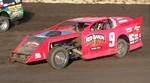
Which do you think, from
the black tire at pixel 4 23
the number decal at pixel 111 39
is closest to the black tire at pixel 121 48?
the number decal at pixel 111 39

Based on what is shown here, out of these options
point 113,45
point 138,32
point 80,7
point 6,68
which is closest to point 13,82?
point 6,68

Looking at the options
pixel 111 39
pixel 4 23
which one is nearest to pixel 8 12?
pixel 4 23

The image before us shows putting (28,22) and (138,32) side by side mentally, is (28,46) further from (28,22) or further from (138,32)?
(28,22)

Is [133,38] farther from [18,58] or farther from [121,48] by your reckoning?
[18,58]

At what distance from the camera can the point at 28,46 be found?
14555mm

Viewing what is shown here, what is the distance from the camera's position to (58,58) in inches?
554

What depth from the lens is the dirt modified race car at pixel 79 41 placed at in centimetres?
1411

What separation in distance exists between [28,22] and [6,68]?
985 centimetres

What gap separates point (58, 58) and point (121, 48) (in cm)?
261

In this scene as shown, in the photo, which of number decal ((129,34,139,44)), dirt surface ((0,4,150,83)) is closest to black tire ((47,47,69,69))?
dirt surface ((0,4,150,83))

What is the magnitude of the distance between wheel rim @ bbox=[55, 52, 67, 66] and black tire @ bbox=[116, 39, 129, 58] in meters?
2.21

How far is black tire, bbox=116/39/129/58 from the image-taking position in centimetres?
1576

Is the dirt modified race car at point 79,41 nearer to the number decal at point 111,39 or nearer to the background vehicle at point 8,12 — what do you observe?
the number decal at point 111,39

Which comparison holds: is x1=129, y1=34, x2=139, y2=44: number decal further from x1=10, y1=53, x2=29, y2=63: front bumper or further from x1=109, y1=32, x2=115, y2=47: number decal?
x1=10, y1=53, x2=29, y2=63: front bumper
